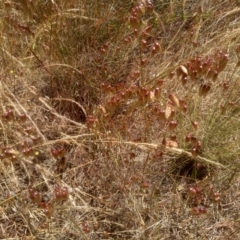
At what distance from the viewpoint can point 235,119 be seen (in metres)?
1.47

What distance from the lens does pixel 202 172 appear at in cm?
147

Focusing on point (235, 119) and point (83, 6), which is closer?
point (235, 119)

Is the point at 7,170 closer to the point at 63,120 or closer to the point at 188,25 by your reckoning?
the point at 63,120

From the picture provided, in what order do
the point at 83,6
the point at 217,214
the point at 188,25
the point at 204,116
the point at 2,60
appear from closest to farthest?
the point at 217,214 → the point at 204,116 → the point at 2,60 → the point at 83,6 → the point at 188,25

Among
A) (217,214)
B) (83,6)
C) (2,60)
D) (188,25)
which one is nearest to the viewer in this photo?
(217,214)

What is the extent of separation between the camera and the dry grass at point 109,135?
1.32m

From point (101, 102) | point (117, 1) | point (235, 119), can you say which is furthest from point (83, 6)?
point (235, 119)

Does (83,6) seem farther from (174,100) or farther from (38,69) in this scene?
(174,100)

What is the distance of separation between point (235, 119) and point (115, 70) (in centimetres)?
52

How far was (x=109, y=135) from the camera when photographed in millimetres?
Result: 1449

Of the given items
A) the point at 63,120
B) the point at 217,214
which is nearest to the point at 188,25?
the point at 63,120

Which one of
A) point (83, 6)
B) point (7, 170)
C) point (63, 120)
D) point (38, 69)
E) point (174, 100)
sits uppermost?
point (83, 6)

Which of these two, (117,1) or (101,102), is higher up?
(117,1)

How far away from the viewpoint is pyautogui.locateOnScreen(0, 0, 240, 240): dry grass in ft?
4.33
